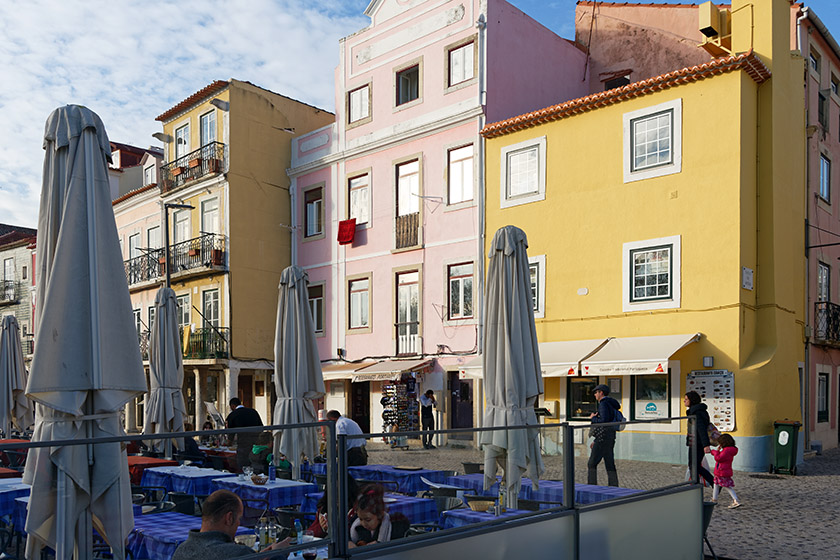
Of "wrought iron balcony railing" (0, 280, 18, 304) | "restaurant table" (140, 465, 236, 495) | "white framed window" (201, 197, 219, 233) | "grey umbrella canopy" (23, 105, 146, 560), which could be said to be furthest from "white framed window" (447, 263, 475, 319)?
"wrought iron balcony railing" (0, 280, 18, 304)

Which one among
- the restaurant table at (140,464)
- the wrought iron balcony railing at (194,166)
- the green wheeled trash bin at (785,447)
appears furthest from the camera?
the wrought iron balcony railing at (194,166)

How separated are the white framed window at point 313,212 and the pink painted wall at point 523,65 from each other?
788 centimetres

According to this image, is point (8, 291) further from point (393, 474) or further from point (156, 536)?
point (393, 474)

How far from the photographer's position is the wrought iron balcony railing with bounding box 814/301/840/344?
22250 millimetres

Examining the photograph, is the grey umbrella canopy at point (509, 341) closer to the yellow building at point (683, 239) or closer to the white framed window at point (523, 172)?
the yellow building at point (683, 239)

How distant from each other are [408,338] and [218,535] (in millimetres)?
20272

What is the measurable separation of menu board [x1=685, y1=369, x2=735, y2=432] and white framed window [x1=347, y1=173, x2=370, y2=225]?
12251 millimetres

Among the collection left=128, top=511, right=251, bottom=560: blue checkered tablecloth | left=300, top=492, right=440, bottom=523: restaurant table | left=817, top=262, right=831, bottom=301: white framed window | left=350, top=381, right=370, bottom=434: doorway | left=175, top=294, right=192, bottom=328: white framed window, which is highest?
left=817, top=262, right=831, bottom=301: white framed window

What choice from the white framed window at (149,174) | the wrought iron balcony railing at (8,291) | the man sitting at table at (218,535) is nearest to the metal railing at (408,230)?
the white framed window at (149,174)

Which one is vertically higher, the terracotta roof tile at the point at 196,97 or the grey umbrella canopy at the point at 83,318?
the terracotta roof tile at the point at 196,97

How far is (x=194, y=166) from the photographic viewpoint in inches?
1224

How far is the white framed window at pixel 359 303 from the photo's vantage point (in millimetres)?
26281

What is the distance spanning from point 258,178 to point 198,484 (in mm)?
22176

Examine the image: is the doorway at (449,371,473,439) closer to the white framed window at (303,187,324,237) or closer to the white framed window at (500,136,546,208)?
the white framed window at (500,136,546,208)
